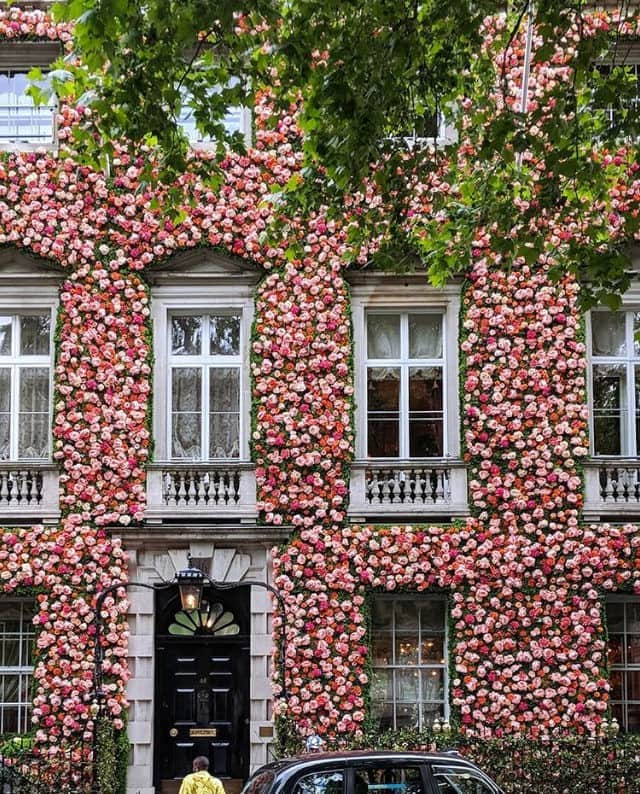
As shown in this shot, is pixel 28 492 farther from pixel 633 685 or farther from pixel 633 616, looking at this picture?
pixel 633 685

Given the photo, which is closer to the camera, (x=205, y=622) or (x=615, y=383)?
(x=205, y=622)

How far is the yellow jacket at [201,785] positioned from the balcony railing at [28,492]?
19.7 feet

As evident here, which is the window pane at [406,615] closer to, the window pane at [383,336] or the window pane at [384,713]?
Answer: the window pane at [384,713]

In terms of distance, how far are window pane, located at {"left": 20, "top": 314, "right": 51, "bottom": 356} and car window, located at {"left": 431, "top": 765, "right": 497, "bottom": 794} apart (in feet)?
35.4

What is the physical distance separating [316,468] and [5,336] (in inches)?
207

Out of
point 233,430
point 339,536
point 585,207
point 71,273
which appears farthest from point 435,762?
point 71,273

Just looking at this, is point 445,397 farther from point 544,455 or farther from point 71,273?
point 71,273

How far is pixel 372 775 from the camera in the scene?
1268 cm

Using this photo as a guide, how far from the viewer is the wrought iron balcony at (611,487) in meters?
20.7

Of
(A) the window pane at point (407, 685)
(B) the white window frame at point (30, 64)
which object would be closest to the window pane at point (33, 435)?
(B) the white window frame at point (30, 64)

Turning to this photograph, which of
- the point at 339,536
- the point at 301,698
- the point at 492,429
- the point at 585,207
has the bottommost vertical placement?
the point at 301,698

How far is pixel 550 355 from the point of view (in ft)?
68.6

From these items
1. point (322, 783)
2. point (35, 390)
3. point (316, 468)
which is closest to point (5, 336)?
point (35, 390)

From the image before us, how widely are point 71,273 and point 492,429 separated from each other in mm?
6832
